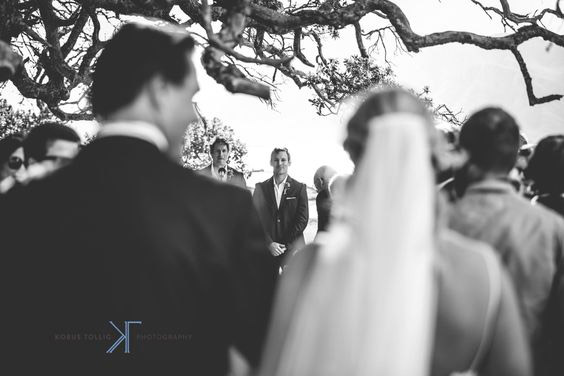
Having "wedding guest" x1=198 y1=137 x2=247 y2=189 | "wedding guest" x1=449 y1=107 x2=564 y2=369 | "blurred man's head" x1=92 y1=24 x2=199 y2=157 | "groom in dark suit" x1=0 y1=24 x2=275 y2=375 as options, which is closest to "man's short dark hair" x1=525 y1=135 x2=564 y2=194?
"wedding guest" x1=449 y1=107 x2=564 y2=369

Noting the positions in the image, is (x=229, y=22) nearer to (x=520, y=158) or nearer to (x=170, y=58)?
(x=170, y=58)

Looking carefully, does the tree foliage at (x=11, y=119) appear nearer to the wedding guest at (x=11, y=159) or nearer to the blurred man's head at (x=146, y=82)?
the wedding guest at (x=11, y=159)

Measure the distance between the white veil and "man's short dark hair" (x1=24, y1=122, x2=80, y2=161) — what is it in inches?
101

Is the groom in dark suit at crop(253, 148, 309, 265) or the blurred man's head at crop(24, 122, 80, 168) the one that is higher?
the blurred man's head at crop(24, 122, 80, 168)

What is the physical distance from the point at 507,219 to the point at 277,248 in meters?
5.16

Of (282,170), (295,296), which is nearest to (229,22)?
(295,296)

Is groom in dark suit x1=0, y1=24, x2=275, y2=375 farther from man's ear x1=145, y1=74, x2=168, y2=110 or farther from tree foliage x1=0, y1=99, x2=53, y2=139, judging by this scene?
tree foliage x1=0, y1=99, x2=53, y2=139

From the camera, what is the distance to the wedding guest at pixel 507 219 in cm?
249

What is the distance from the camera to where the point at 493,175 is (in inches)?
99.2

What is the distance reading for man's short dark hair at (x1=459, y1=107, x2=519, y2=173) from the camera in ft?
8.17

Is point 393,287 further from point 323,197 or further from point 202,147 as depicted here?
point 202,147

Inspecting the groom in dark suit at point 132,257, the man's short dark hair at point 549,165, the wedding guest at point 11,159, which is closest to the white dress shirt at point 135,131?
the groom in dark suit at point 132,257

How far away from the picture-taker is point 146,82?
1826mm

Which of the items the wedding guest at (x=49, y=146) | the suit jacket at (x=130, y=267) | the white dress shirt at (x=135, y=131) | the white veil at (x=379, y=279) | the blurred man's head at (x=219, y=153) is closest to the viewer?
the white veil at (x=379, y=279)
